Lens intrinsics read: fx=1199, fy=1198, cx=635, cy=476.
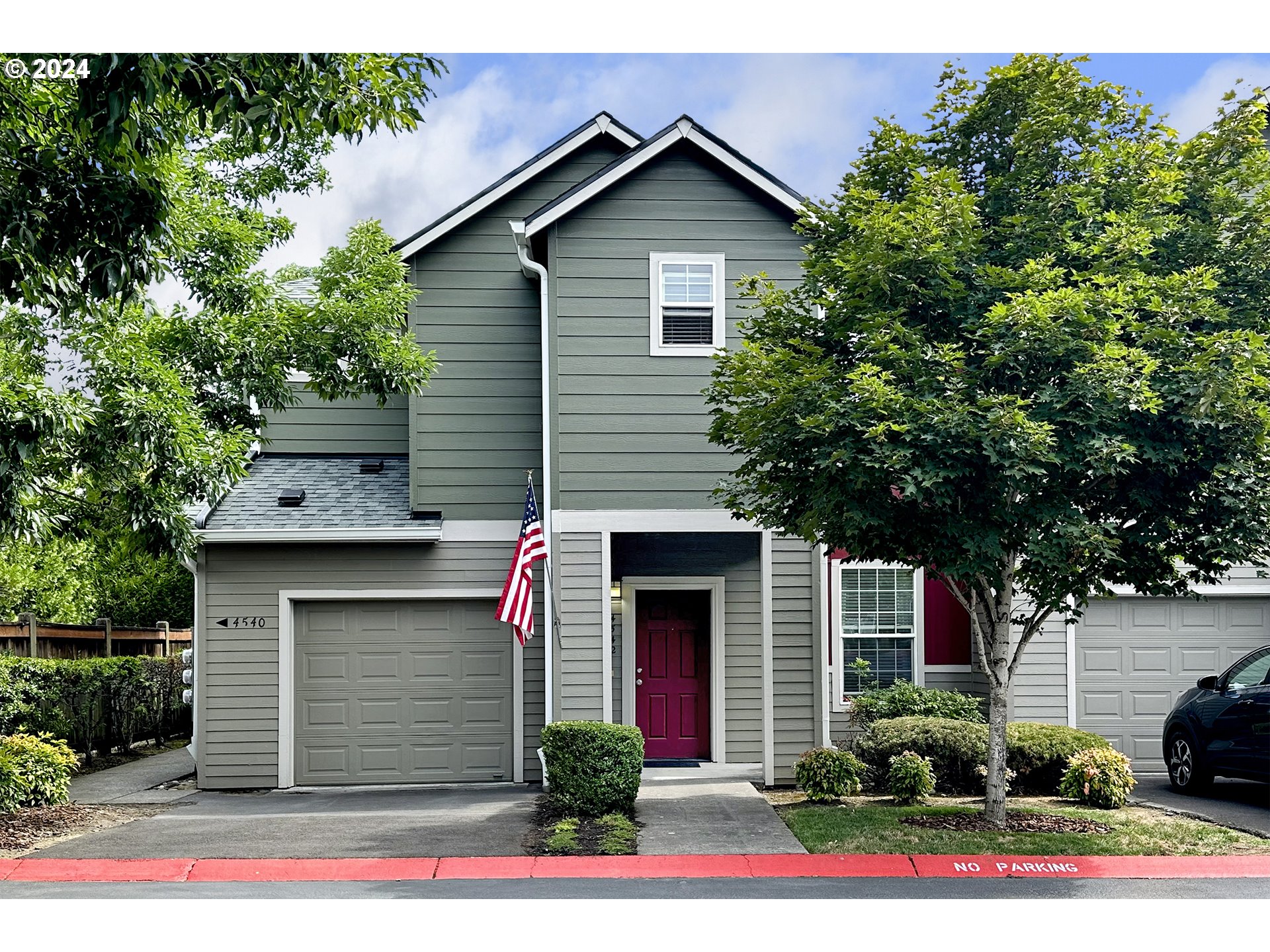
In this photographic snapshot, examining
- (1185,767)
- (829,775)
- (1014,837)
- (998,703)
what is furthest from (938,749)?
(1185,767)

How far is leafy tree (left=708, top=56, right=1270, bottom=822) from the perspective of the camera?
9219 mm

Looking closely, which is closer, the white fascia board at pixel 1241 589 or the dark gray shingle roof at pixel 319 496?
the dark gray shingle roof at pixel 319 496

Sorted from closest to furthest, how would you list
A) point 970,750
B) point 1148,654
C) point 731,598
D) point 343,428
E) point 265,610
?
point 970,750 → point 265,610 → point 1148,654 → point 731,598 → point 343,428

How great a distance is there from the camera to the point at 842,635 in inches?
576

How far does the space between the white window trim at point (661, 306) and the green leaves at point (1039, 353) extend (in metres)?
2.89

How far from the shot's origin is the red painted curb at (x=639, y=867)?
923cm

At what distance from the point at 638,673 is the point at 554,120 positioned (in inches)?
282

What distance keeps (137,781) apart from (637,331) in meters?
8.56

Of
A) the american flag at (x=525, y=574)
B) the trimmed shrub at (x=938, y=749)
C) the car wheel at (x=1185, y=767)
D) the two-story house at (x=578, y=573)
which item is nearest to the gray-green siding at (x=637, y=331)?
the two-story house at (x=578, y=573)

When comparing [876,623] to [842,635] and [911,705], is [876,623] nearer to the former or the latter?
[842,635]

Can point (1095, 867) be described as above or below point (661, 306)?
below

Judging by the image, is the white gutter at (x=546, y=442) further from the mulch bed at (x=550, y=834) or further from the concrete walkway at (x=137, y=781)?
the concrete walkway at (x=137, y=781)

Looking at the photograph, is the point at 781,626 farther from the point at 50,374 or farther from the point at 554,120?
the point at 50,374

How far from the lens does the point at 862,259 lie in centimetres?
975
